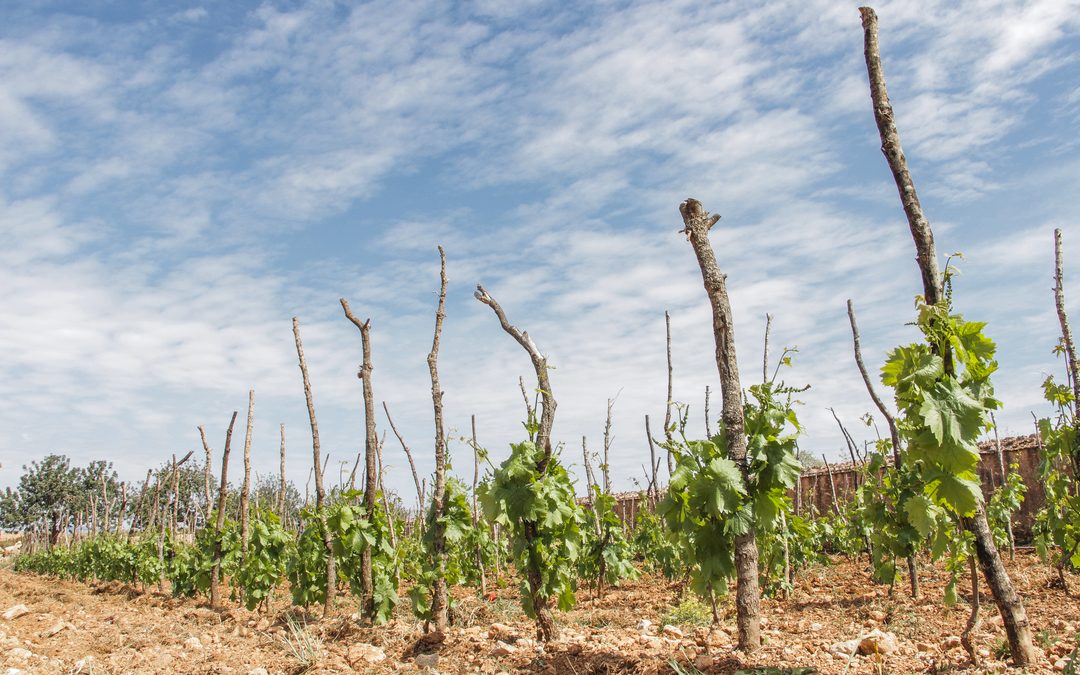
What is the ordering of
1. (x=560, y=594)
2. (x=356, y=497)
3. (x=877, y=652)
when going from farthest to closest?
(x=356, y=497) → (x=560, y=594) → (x=877, y=652)

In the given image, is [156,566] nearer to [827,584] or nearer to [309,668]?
[309,668]

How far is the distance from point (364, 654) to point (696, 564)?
3.31m

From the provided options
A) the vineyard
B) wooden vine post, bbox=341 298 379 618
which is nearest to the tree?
the vineyard

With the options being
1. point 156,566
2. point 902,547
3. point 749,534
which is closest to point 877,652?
point 749,534

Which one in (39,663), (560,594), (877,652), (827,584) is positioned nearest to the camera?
(877,652)

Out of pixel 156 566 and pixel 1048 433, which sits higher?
pixel 1048 433

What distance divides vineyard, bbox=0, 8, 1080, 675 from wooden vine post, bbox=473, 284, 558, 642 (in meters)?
0.02

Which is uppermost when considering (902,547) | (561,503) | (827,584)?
(561,503)

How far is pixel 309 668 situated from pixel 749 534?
4.19 metres

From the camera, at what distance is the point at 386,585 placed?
33.5ft

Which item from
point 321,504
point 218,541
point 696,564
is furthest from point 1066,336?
point 218,541

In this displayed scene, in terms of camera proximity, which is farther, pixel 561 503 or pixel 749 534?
pixel 561 503

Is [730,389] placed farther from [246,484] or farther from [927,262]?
[246,484]

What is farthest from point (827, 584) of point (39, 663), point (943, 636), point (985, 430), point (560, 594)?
point (39, 663)
